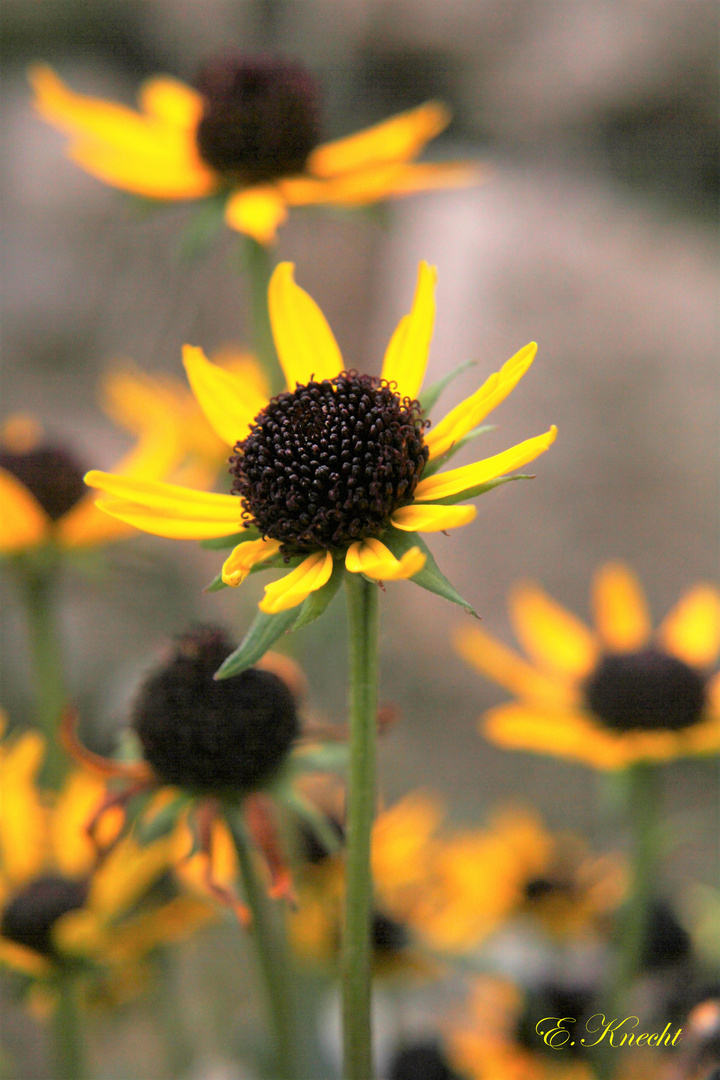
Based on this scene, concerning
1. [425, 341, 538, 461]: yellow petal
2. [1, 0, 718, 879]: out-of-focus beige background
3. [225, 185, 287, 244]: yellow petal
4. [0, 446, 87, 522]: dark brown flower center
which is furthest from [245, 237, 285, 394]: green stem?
[1, 0, 718, 879]: out-of-focus beige background

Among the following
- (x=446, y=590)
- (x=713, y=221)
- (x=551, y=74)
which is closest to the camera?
(x=446, y=590)

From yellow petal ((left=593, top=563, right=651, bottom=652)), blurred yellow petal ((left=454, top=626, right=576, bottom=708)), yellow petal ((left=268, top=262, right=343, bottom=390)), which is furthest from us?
yellow petal ((left=593, top=563, right=651, bottom=652))

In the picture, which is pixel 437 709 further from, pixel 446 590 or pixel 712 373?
pixel 446 590

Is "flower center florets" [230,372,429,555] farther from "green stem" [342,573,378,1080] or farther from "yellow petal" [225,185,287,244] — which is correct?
"yellow petal" [225,185,287,244]

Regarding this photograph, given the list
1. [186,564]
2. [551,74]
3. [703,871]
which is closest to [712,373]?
[551,74]

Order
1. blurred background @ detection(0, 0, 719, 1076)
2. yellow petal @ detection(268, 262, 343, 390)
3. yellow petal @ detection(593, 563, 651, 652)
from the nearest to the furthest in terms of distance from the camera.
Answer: yellow petal @ detection(268, 262, 343, 390)
yellow petal @ detection(593, 563, 651, 652)
blurred background @ detection(0, 0, 719, 1076)
